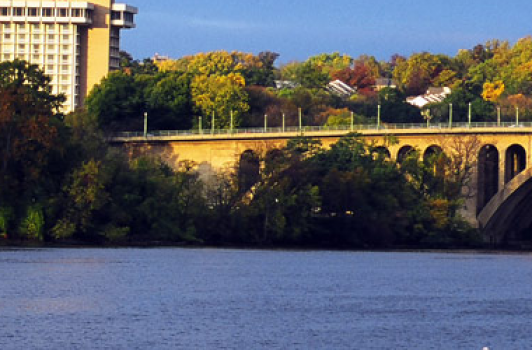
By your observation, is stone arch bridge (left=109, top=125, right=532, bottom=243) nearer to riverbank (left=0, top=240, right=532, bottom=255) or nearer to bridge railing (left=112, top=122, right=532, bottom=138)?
bridge railing (left=112, top=122, right=532, bottom=138)

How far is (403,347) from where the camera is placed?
61.1 meters

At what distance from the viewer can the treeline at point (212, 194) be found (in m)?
126

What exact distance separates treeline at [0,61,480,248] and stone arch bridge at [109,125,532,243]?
8.28 feet

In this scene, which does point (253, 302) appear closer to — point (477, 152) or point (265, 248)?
point (265, 248)

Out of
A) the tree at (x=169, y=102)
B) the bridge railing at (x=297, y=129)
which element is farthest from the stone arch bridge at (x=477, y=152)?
the tree at (x=169, y=102)

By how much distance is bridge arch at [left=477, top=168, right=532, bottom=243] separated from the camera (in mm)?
146250

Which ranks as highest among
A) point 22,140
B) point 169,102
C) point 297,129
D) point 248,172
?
point 169,102

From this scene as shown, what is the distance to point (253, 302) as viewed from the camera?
260ft

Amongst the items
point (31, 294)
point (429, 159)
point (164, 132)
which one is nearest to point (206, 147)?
point (164, 132)

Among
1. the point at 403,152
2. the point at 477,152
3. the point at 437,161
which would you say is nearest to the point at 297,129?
the point at 403,152

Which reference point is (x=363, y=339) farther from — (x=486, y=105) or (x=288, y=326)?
(x=486, y=105)

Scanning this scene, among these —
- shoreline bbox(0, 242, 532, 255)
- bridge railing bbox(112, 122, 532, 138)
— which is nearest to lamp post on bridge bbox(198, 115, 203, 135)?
bridge railing bbox(112, 122, 532, 138)

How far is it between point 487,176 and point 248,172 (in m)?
28.3

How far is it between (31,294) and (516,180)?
251 ft
